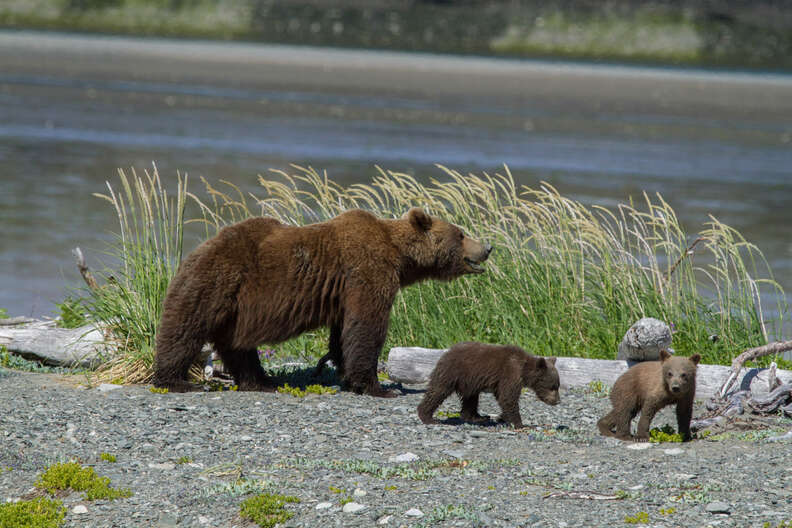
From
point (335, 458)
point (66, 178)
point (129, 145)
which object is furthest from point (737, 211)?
point (335, 458)

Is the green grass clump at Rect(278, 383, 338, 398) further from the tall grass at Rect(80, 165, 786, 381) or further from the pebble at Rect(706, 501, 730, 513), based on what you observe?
the pebble at Rect(706, 501, 730, 513)

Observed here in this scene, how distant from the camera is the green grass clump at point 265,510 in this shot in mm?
5824

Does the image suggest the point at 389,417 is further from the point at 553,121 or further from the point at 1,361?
the point at 553,121

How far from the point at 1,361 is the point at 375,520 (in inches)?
200

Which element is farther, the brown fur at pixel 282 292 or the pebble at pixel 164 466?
the brown fur at pixel 282 292

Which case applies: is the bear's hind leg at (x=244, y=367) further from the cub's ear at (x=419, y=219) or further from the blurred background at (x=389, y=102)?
the blurred background at (x=389, y=102)

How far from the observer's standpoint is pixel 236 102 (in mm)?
52188

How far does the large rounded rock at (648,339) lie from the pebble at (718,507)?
9.44 ft

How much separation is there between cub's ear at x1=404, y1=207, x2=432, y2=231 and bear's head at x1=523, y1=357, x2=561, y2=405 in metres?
1.69

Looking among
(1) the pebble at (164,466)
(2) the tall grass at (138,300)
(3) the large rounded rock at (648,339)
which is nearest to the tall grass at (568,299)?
(2) the tall grass at (138,300)

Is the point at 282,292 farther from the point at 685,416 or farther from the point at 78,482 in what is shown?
the point at 685,416

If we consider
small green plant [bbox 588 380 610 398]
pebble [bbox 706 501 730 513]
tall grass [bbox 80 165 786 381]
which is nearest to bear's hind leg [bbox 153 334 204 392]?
tall grass [bbox 80 165 786 381]

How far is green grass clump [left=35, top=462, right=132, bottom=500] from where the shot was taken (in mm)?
6227

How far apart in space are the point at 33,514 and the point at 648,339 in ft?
16.2
